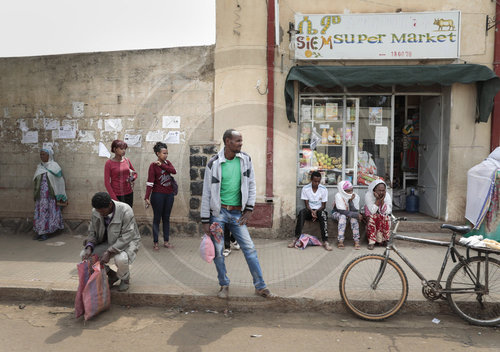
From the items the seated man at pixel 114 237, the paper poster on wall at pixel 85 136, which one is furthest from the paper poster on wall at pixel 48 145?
the seated man at pixel 114 237

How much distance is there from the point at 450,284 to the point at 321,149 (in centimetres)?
379

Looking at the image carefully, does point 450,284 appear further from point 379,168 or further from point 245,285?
point 379,168

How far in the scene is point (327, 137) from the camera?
281 inches

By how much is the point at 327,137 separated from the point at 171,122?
3.10m

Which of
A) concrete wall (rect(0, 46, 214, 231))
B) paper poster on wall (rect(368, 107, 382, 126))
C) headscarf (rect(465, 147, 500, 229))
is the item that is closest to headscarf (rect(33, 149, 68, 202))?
concrete wall (rect(0, 46, 214, 231))

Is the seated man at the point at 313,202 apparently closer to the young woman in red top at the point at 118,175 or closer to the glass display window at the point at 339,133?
the glass display window at the point at 339,133

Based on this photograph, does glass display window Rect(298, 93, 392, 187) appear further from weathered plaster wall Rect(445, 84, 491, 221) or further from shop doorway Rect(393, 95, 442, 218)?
weathered plaster wall Rect(445, 84, 491, 221)

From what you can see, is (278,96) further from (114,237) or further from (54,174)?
(54,174)

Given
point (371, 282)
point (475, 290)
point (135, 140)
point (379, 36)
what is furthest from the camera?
point (135, 140)

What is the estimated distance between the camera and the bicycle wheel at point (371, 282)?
3.82 metres

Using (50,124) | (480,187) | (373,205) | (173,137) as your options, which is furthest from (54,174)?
(480,187)

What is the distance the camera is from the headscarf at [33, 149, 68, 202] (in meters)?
7.00

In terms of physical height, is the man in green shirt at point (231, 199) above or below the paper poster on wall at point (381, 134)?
below

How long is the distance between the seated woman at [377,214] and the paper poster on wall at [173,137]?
371 cm
